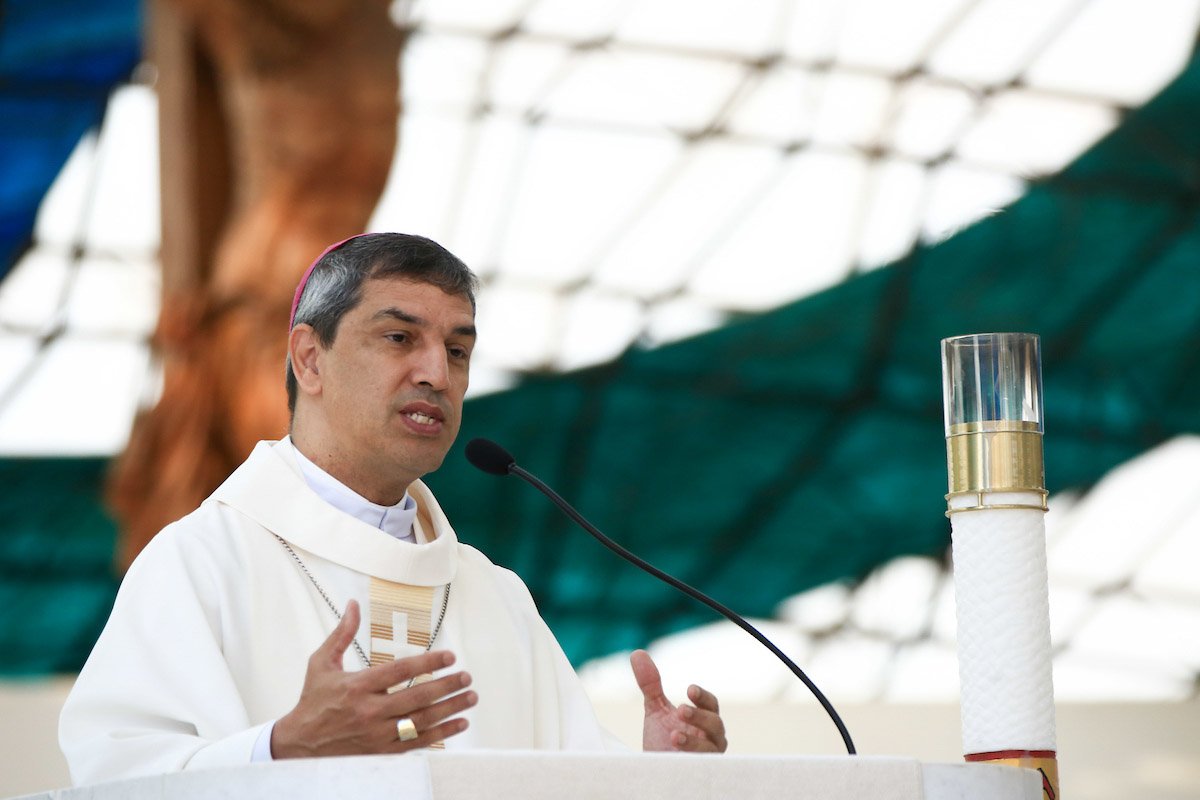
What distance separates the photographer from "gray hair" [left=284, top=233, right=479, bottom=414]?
9.68 feet

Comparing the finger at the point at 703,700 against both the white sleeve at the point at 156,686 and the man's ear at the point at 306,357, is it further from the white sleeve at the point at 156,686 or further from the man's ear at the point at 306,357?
the man's ear at the point at 306,357

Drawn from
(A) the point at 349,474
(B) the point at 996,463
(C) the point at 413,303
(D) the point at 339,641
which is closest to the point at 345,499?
(A) the point at 349,474

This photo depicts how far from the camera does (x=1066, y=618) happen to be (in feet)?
33.5

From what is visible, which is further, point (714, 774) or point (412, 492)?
point (412, 492)

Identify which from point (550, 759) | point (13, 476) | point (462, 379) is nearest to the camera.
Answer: point (550, 759)

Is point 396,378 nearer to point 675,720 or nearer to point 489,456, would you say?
point 489,456

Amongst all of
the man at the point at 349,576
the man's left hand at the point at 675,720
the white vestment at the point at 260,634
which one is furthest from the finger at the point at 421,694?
the man's left hand at the point at 675,720

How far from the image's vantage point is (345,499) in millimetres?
3004

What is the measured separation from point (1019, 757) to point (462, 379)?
1.14 m

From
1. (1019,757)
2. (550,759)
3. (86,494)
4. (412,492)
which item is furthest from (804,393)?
(550,759)

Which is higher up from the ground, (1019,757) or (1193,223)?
(1193,223)

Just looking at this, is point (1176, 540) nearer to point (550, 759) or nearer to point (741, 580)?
point (741, 580)

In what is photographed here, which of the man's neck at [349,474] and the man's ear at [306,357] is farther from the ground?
the man's ear at [306,357]

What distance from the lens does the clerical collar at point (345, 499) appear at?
299 centimetres
